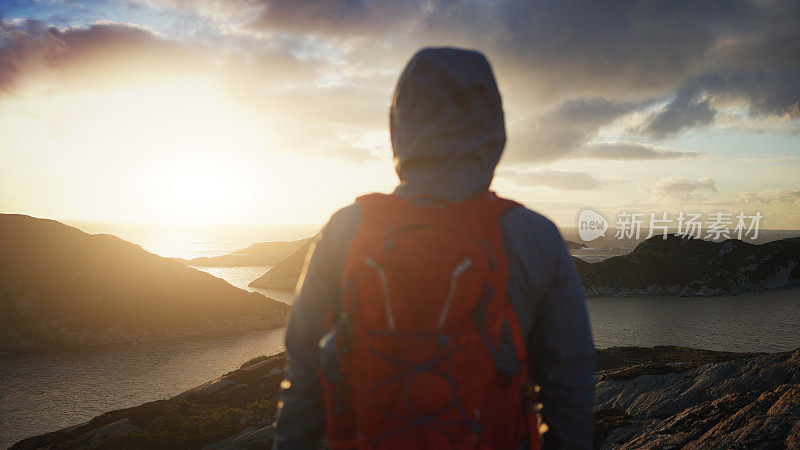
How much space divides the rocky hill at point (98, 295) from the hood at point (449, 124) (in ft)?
228

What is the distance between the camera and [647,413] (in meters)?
11.7

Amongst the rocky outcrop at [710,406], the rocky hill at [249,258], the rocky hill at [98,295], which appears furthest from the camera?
the rocky hill at [249,258]

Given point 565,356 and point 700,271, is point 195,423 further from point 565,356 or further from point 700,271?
point 700,271

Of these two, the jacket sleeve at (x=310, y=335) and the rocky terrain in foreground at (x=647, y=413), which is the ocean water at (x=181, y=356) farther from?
the jacket sleeve at (x=310, y=335)

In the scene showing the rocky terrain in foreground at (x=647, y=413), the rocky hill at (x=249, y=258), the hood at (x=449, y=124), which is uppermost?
the hood at (x=449, y=124)

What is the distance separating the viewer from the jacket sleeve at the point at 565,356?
6.08 feet

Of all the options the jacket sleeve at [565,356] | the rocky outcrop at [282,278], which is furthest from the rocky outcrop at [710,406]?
the rocky outcrop at [282,278]

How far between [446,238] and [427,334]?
44 centimetres

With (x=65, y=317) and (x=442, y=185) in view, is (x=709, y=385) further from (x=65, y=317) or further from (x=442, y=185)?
(x=65, y=317)

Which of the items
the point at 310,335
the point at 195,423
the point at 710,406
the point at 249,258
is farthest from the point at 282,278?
the point at 310,335

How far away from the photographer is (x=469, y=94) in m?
1.86

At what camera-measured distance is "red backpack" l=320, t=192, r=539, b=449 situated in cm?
164

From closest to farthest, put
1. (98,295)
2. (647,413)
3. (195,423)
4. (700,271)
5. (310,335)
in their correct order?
(310,335) → (647,413) → (195,423) → (98,295) → (700,271)

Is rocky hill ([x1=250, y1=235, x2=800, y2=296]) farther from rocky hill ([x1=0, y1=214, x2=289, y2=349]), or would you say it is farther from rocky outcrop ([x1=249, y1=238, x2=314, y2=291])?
rocky outcrop ([x1=249, y1=238, x2=314, y2=291])
